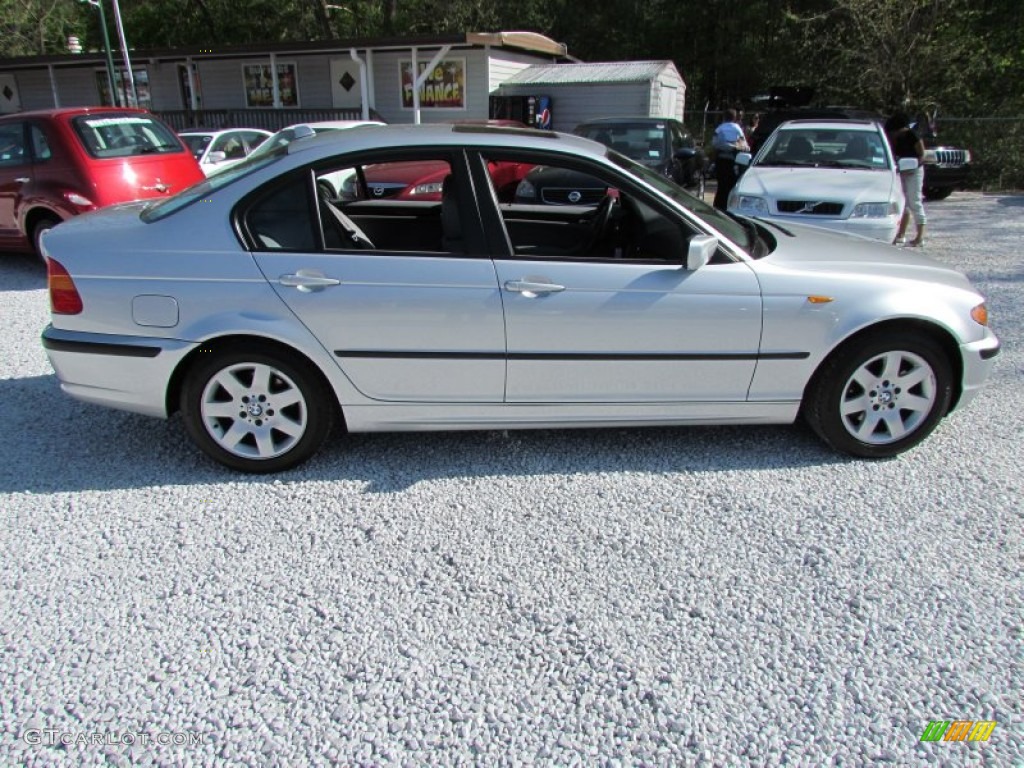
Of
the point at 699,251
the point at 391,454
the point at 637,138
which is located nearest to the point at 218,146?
the point at 637,138

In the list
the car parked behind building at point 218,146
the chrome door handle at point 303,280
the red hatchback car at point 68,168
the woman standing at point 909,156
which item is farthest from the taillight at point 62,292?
the woman standing at point 909,156

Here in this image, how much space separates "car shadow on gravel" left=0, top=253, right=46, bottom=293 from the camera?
722 centimetres

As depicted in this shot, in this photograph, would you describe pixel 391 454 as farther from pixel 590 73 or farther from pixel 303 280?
pixel 590 73

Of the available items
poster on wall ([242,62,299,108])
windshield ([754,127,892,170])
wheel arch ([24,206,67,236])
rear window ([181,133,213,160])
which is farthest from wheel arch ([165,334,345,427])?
poster on wall ([242,62,299,108])

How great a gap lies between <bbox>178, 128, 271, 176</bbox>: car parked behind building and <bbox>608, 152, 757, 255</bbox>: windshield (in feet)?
29.9

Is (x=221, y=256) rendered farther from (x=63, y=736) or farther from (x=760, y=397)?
(x=760, y=397)

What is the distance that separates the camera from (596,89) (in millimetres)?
18844

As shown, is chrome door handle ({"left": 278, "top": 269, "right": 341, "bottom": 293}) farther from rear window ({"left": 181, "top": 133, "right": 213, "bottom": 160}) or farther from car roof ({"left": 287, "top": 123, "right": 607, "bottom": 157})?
rear window ({"left": 181, "top": 133, "right": 213, "bottom": 160})

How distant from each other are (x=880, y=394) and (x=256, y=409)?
301cm

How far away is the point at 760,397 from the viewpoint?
11.6ft

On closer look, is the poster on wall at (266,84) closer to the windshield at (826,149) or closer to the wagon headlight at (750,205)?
the windshield at (826,149)

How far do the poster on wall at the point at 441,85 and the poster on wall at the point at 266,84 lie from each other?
3.88 meters

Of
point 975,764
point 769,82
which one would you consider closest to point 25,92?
point 769,82

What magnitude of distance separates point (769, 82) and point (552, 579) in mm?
30060
